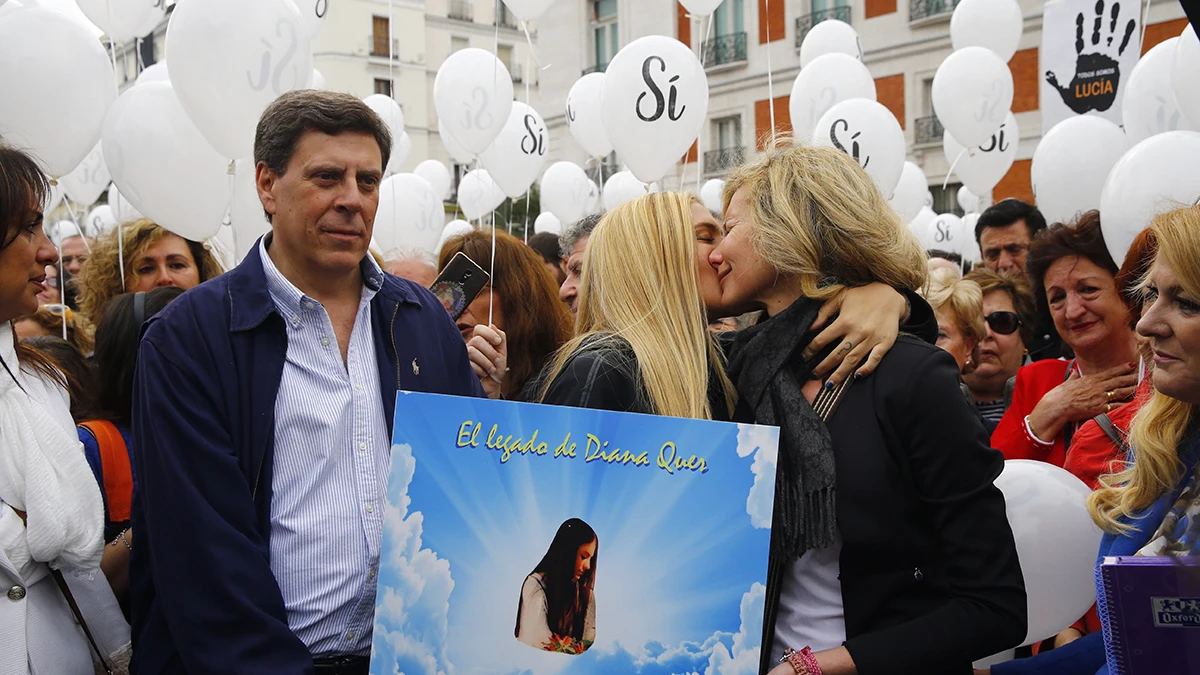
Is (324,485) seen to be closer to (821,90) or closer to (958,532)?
(958,532)

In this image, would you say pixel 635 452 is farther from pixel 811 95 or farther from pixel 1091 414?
pixel 811 95

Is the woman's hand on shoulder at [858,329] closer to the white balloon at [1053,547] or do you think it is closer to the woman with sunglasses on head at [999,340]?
the white balloon at [1053,547]

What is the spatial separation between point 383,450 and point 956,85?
7267 mm

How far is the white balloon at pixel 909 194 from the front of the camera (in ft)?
30.3

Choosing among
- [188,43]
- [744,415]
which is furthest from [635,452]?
[188,43]

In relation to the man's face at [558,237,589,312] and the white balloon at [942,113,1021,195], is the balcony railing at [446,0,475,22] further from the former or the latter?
the man's face at [558,237,589,312]

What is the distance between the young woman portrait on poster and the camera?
1.84 meters

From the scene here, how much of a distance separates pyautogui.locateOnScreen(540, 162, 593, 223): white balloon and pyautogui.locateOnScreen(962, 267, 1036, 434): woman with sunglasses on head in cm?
695

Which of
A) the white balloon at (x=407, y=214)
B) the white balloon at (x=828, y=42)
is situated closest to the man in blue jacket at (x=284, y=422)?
the white balloon at (x=407, y=214)

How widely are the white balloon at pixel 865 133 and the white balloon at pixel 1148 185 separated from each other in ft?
8.91

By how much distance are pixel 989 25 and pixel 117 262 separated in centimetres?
806

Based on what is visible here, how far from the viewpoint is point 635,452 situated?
188cm

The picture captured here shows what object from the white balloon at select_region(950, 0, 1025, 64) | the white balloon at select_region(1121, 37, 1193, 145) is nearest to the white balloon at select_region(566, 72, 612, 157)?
the white balloon at select_region(950, 0, 1025, 64)

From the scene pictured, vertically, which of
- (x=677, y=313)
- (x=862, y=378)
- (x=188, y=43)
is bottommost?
(x=862, y=378)
